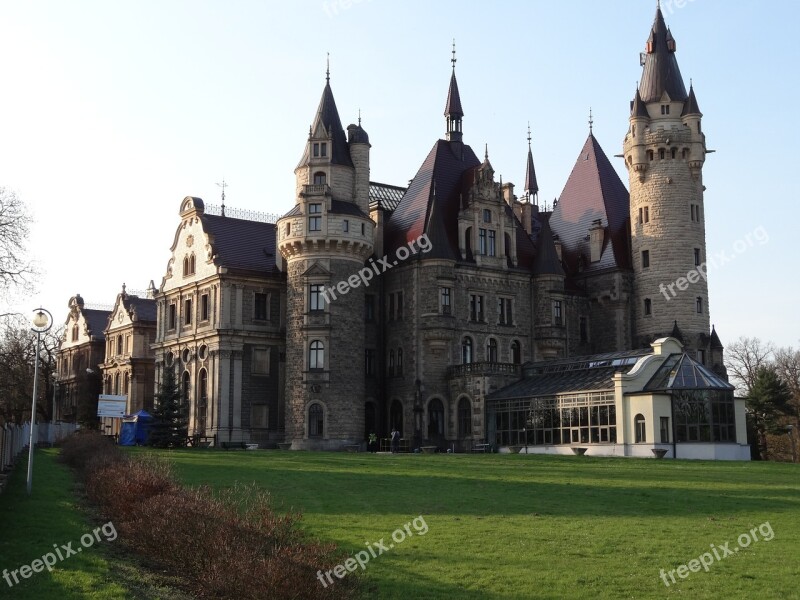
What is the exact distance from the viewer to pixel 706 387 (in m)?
48.6

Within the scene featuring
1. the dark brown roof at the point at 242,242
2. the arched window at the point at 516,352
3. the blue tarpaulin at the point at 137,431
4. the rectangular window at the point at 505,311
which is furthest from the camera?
the arched window at the point at 516,352

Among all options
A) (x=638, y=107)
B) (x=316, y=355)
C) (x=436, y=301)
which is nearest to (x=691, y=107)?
(x=638, y=107)

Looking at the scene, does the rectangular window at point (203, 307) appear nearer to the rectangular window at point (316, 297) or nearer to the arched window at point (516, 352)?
the rectangular window at point (316, 297)

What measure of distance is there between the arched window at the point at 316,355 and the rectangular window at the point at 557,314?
1557 centimetres

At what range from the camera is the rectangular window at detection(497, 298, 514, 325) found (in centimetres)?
6112

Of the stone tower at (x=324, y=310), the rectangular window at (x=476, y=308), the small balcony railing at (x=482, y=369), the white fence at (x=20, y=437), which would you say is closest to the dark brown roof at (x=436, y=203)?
the rectangular window at (x=476, y=308)

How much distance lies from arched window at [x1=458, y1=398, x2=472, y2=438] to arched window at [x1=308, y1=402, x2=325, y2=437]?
8.09 meters

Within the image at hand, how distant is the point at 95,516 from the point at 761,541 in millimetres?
13530

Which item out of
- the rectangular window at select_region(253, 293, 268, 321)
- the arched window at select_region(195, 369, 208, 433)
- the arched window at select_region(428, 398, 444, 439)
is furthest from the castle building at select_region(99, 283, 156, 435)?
the arched window at select_region(428, 398, 444, 439)

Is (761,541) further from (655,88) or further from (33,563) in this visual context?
(655,88)

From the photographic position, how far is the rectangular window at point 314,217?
56819 millimetres

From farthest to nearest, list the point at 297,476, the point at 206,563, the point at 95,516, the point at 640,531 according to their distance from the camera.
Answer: the point at 297,476, the point at 95,516, the point at 640,531, the point at 206,563

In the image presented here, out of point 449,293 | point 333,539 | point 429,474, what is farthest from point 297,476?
point 449,293

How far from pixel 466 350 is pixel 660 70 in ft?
72.5
